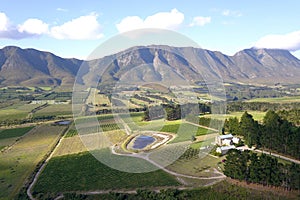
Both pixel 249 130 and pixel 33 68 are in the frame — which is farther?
pixel 33 68

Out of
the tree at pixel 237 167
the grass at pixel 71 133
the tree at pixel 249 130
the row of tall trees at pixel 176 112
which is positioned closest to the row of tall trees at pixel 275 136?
the tree at pixel 249 130

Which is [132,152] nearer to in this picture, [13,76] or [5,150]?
[5,150]

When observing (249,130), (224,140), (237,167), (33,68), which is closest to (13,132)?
(224,140)

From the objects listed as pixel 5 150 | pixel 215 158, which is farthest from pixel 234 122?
pixel 5 150

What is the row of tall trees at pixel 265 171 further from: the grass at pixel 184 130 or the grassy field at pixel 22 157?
the grassy field at pixel 22 157

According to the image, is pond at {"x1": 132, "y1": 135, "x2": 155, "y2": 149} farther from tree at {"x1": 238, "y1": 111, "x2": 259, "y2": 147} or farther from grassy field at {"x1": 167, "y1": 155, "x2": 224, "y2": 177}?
tree at {"x1": 238, "y1": 111, "x2": 259, "y2": 147}

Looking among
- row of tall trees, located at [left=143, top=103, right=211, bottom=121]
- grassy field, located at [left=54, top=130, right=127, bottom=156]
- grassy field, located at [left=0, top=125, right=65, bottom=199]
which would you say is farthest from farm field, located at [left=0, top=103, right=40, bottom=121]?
row of tall trees, located at [left=143, top=103, right=211, bottom=121]

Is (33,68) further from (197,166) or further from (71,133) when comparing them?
(197,166)
